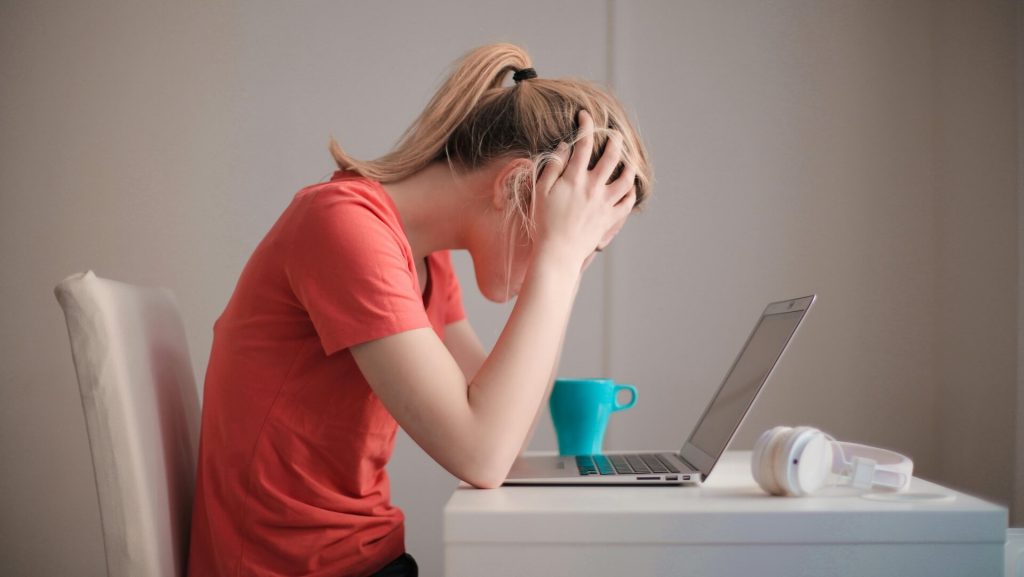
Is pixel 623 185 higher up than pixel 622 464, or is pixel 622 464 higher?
pixel 623 185

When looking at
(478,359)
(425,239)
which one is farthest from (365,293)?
(478,359)

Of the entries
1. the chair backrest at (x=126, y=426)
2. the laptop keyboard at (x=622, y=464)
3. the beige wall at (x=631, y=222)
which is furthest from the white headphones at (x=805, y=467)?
the beige wall at (x=631, y=222)

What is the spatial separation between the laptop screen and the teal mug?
0.12 meters

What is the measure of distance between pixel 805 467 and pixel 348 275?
0.46 metres

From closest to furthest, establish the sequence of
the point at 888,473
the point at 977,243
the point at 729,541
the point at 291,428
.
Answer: the point at 729,541
the point at 888,473
the point at 291,428
the point at 977,243

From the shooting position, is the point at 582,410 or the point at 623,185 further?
the point at 582,410

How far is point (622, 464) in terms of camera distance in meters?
0.94

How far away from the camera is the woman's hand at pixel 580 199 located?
3.01ft

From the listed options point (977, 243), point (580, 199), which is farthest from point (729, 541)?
point (977, 243)

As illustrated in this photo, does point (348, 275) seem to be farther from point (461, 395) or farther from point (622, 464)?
point (622, 464)

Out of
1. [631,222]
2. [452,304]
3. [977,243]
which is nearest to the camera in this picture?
[452,304]

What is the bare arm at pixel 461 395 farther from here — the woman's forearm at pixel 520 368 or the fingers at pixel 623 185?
the fingers at pixel 623 185

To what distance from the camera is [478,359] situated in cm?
129

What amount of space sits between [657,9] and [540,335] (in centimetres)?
120
